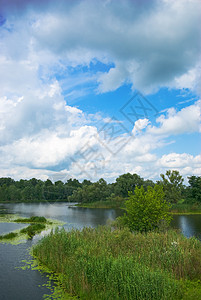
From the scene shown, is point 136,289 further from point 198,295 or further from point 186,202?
point 186,202

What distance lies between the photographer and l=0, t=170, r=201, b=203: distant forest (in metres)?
66.2

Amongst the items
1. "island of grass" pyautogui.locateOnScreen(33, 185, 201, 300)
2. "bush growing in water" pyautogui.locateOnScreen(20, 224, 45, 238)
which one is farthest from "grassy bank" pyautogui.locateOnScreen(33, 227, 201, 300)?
"bush growing in water" pyautogui.locateOnScreen(20, 224, 45, 238)

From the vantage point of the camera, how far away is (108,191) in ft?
316

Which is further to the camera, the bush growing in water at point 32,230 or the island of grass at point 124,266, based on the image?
the bush growing in water at point 32,230

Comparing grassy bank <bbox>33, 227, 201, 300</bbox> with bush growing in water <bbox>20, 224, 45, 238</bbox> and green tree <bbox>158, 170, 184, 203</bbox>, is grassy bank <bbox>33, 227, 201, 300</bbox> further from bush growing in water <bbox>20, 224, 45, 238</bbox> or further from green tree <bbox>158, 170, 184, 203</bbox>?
green tree <bbox>158, 170, 184, 203</bbox>

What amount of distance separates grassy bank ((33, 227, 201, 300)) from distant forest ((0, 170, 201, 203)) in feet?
158

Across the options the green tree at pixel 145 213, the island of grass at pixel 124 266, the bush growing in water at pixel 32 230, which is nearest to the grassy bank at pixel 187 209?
the green tree at pixel 145 213

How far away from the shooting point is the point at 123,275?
11.1m

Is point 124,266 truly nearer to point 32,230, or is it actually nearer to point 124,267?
point 124,267

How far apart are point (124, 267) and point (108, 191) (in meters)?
85.8

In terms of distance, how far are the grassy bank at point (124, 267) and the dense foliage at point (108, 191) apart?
10.8 meters

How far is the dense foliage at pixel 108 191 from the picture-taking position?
217ft

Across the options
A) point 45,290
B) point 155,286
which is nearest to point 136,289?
point 155,286

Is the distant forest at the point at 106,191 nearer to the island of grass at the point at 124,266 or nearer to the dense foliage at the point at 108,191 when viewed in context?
the dense foliage at the point at 108,191
